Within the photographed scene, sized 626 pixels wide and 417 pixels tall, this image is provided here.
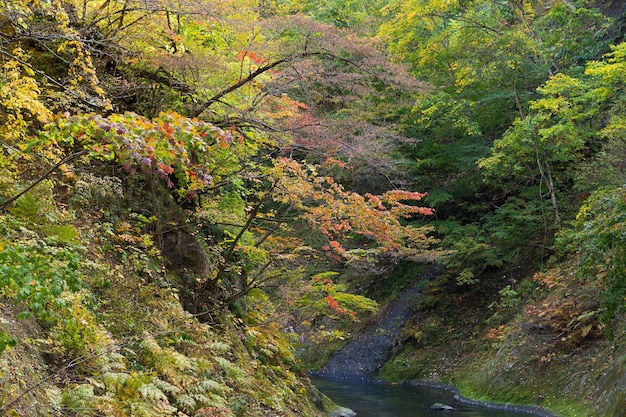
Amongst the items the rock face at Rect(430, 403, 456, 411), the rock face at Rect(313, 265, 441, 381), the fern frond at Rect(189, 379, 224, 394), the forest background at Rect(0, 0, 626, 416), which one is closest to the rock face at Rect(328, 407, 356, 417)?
the forest background at Rect(0, 0, 626, 416)

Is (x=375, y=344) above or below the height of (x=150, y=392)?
below

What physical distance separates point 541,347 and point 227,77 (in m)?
13.0

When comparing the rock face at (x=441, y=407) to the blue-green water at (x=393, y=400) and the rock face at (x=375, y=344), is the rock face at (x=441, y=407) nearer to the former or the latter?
the blue-green water at (x=393, y=400)

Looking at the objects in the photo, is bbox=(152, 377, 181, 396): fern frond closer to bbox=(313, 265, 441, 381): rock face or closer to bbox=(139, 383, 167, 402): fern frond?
bbox=(139, 383, 167, 402): fern frond

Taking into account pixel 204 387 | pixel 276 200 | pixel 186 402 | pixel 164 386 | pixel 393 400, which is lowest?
pixel 393 400

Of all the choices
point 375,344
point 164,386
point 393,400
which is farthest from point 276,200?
point 375,344

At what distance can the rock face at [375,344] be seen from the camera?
27.4m

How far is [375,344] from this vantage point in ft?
92.8

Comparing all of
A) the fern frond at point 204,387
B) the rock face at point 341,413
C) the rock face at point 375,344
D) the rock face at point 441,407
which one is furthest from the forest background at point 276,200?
the rock face at point 441,407

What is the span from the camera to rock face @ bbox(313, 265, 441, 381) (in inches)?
1078

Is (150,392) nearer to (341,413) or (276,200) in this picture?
(276,200)

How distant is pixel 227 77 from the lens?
12.2m

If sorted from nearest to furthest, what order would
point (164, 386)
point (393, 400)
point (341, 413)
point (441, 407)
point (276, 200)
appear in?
point (164, 386), point (276, 200), point (341, 413), point (441, 407), point (393, 400)

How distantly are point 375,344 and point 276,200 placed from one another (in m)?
18.4
